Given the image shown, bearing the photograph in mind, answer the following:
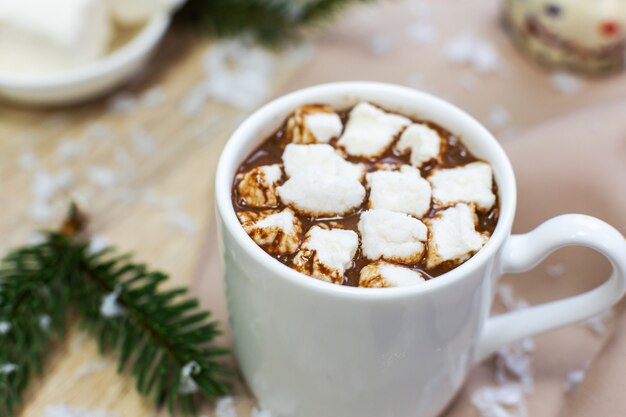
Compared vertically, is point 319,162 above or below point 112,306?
above

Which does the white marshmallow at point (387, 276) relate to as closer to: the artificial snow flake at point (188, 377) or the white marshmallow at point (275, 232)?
the white marshmallow at point (275, 232)

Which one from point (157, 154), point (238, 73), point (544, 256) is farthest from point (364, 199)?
point (238, 73)

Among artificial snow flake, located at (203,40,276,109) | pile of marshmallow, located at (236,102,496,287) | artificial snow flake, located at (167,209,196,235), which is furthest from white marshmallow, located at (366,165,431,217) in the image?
artificial snow flake, located at (203,40,276,109)

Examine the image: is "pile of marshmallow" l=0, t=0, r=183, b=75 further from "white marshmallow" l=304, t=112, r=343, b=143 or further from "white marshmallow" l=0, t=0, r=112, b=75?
"white marshmallow" l=304, t=112, r=343, b=143

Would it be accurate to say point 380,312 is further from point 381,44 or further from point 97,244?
point 381,44

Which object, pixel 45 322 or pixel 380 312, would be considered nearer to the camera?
pixel 380 312

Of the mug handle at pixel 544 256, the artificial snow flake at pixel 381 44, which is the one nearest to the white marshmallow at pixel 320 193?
the mug handle at pixel 544 256

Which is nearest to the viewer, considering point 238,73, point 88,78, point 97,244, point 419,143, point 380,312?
point 380,312
